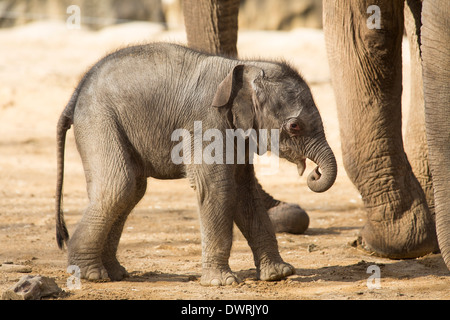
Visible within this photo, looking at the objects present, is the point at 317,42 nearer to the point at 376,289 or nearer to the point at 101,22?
the point at 101,22

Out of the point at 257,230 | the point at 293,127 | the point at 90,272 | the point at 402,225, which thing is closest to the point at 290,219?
the point at 402,225

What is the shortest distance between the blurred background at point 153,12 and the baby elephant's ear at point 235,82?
11.3m

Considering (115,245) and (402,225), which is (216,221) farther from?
(402,225)

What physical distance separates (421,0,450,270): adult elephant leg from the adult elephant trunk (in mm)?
532

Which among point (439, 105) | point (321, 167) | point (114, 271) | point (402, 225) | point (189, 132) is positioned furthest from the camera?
point (402, 225)

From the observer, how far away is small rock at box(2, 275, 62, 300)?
405cm

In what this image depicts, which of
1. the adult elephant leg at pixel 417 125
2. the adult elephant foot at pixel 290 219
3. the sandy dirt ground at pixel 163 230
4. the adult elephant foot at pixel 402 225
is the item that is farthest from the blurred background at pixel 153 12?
the adult elephant foot at pixel 402 225

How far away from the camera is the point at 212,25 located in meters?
6.01

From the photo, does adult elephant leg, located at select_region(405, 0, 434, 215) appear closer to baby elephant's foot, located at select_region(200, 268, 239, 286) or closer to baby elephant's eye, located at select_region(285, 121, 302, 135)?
baby elephant's eye, located at select_region(285, 121, 302, 135)

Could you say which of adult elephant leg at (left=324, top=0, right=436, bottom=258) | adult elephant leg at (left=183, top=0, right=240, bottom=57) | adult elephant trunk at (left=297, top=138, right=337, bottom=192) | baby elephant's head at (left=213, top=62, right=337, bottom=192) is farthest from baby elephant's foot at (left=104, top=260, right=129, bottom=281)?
adult elephant leg at (left=183, top=0, right=240, bottom=57)

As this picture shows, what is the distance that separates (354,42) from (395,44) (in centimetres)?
25

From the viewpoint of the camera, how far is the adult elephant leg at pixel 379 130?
519 centimetres

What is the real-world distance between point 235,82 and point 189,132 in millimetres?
345

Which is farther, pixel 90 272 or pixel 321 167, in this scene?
pixel 90 272
